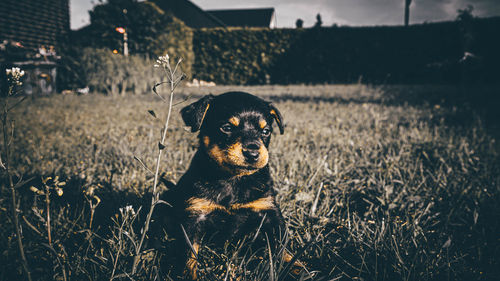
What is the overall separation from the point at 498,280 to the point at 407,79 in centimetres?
1696

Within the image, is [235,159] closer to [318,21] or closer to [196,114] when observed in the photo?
[196,114]

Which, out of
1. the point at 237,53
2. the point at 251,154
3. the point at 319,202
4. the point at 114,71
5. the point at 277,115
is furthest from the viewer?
the point at 237,53

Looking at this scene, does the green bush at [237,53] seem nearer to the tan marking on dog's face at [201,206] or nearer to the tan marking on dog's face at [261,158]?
the tan marking on dog's face at [261,158]

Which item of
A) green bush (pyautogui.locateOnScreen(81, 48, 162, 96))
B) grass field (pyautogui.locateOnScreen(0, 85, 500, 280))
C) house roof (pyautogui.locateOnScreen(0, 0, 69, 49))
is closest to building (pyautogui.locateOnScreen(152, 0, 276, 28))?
house roof (pyautogui.locateOnScreen(0, 0, 69, 49))

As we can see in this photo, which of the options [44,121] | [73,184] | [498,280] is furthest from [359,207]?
[44,121]

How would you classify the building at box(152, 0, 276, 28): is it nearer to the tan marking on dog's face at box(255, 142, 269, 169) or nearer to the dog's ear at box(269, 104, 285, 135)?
the dog's ear at box(269, 104, 285, 135)

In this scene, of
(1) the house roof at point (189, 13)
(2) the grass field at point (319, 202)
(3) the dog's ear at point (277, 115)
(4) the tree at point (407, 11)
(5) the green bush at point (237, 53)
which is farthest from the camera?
(1) the house roof at point (189, 13)

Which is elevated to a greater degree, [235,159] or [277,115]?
[277,115]

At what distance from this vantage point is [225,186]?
5.95 feet

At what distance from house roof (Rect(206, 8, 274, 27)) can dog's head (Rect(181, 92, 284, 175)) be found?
46.6 m

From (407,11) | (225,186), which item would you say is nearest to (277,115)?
(225,186)

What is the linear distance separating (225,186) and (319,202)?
92 centimetres

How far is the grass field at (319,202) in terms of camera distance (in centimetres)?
144

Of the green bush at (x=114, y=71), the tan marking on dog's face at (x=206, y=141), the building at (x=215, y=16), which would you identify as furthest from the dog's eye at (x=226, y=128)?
the building at (x=215, y=16)
